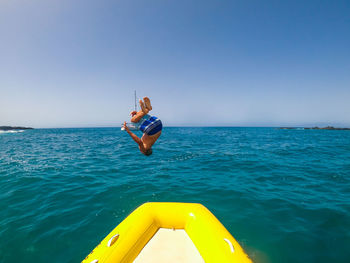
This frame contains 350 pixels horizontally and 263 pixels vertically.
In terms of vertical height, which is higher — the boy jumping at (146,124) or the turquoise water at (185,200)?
the boy jumping at (146,124)

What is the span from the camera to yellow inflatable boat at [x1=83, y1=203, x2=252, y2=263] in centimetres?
282

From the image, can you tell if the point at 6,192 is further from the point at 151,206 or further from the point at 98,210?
the point at 151,206

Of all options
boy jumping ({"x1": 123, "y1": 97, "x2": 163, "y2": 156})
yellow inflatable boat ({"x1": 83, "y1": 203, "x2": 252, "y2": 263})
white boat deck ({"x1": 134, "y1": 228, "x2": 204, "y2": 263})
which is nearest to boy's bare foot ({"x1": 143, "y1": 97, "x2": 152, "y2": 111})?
boy jumping ({"x1": 123, "y1": 97, "x2": 163, "y2": 156})

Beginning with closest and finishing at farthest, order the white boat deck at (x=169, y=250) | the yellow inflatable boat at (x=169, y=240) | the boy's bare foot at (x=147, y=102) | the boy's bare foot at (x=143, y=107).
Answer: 1. the yellow inflatable boat at (x=169, y=240)
2. the white boat deck at (x=169, y=250)
3. the boy's bare foot at (x=143, y=107)
4. the boy's bare foot at (x=147, y=102)

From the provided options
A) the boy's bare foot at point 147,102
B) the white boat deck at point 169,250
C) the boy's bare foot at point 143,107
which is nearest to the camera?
the white boat deck at point 169,250

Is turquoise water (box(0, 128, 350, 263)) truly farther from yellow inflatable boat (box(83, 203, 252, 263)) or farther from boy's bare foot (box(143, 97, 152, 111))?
boy's bare foot (box(143, 97, 152, 111))

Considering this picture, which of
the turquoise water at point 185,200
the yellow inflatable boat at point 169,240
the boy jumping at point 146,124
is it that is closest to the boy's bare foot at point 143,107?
the boy jumping at point 146,124

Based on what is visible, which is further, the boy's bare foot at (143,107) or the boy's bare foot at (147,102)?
the boy's bare foot at (147,102)

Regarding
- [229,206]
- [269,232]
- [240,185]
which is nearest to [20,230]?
[229,206]

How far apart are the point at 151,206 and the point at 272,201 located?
5.00m

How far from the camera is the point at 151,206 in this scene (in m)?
4.31

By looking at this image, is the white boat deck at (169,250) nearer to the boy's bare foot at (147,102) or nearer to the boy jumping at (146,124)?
the boy jumping at (146,124)

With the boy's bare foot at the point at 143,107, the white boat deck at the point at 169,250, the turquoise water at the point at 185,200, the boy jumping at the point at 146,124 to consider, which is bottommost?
the turquoise water at the point at 185,200

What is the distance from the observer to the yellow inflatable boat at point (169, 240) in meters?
2.82
